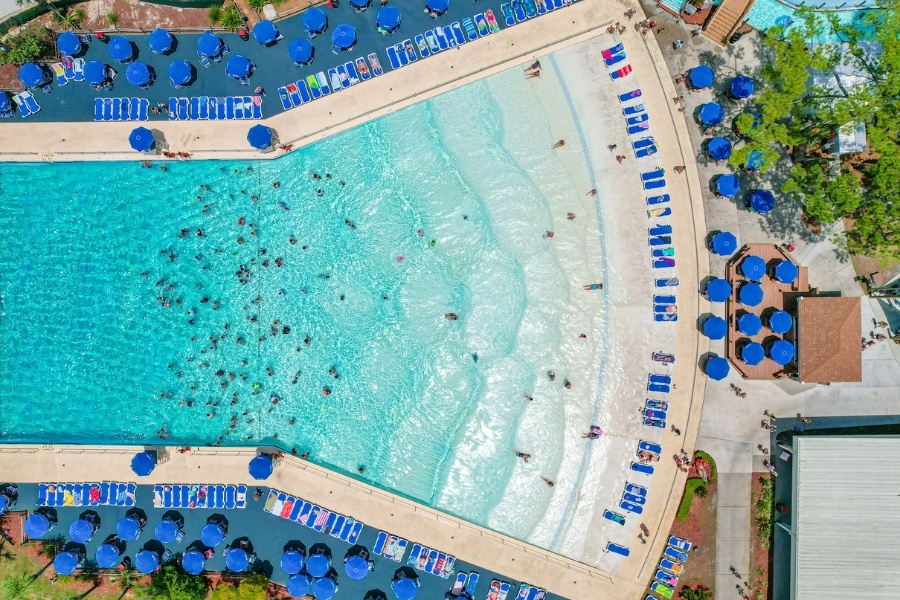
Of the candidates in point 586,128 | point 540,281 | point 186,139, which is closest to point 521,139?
point 586,128

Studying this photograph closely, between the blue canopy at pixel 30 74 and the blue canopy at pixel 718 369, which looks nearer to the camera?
the blue canopy at pixel 718 369

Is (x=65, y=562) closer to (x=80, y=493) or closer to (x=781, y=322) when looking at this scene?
(x=80, y=493)

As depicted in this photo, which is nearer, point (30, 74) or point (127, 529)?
point (127, 529)

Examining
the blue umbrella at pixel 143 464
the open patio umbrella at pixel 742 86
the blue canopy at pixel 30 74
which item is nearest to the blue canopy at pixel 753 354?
the open patio umbrella at pixel 742 86

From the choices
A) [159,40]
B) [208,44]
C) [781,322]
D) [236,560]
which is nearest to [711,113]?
[781,322]

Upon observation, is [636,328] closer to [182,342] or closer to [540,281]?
[540,281]

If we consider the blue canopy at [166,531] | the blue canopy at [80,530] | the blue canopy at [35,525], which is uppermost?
the blue canopy at [166,531]

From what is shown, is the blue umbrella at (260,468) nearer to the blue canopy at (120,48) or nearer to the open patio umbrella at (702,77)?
the blue canopy at (120,48)
